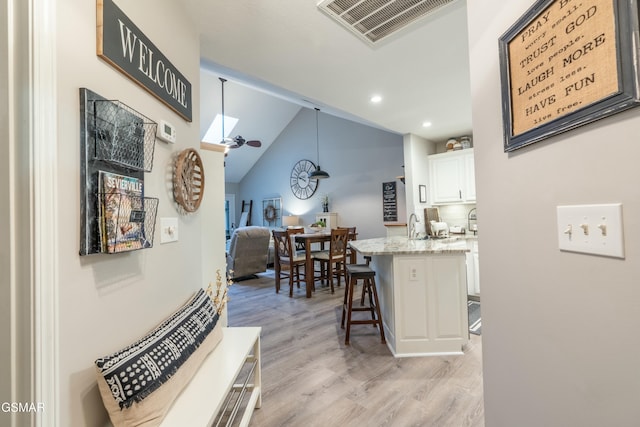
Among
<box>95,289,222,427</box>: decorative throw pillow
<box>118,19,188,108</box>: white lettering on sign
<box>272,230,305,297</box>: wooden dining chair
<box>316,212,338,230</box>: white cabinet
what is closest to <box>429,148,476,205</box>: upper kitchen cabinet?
<box>272,230,305,297</box>: wooden dining chair

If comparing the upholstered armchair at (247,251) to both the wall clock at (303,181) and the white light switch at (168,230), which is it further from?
the white light switch at (168,230)

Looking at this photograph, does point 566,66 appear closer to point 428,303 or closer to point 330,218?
point 428,303

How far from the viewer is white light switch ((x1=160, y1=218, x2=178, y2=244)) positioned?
1.39m

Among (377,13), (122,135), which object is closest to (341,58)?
(377,13)

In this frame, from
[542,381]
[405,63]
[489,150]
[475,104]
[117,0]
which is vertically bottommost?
[542,381]

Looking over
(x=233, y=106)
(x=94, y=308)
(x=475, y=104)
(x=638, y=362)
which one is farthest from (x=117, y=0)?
(x=233, y=106)

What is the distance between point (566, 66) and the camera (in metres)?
0.66

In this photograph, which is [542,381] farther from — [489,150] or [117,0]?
[117,0]

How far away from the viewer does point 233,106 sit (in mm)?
6645

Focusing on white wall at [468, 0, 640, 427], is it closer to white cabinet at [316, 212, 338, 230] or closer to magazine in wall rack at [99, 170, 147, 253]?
magazine in wall rack at [99, 170, 147, 253]

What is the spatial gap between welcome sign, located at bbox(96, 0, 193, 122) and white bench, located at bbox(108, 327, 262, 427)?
1.34 metres

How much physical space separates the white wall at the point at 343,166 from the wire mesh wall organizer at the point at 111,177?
5.12 m

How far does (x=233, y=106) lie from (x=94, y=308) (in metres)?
6.57

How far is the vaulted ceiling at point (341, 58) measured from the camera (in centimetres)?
176
